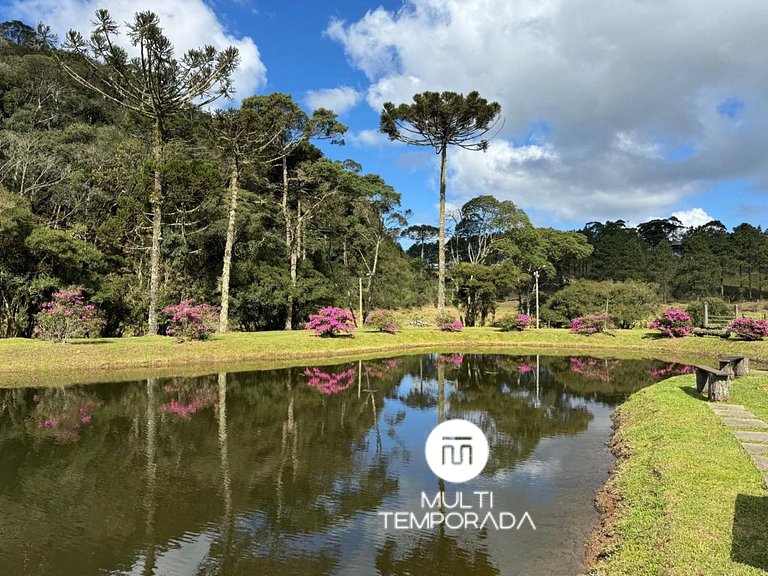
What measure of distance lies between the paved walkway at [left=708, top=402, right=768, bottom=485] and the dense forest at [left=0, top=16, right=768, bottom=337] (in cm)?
2114

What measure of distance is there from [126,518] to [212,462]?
2.07m

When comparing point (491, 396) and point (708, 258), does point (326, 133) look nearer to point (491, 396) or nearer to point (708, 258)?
point (491, 396)

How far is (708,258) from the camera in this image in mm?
56438

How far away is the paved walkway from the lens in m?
6.64

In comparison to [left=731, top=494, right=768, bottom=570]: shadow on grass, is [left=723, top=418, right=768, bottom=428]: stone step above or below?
above

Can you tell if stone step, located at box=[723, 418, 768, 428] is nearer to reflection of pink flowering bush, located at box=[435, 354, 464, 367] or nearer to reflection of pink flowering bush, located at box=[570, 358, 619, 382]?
reflection of pink flowering bush, located at box=[570, 358, 619, 382]

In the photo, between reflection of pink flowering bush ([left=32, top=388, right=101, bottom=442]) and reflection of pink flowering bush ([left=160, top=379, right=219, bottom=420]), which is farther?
reflection of pink flowering bush ([left=160, top=379, right=219, bottom=420])

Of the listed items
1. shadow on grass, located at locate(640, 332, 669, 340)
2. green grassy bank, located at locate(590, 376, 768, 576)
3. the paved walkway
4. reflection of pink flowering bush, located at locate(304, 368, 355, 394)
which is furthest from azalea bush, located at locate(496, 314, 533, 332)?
green grassy bank, located at locate(590, 376, 768, 576)

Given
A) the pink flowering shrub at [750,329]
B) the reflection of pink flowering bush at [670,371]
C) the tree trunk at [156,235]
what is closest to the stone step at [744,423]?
the reflection of pink flowering bush at [670,371]

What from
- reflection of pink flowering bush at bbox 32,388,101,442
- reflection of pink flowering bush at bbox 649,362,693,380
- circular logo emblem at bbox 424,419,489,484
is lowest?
circular logo emblem at bbox 424,419,489,484

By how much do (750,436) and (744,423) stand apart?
3.26ft

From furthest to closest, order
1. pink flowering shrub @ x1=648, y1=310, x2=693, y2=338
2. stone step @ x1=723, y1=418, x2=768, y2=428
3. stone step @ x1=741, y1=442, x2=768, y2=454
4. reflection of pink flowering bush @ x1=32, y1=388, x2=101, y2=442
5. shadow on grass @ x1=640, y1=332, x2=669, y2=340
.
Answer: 1. shadow on grass @ x1=640, y1=332, x2=669, y2=340
2. pink flowering shrub @ x1=648, y1=310, x2=693, y2=338
3. reflection of pink flowering bush @ x1=32, y1=388, x2=101, y2=442
4. stone step @ x1=723, y1=418, x2=768, y2=428
5. stone step @ x1=741, y1=442, x2=768, y2=454

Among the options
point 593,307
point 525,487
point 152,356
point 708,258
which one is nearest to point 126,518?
point 525,487

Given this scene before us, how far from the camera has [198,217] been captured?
95.1 ft
